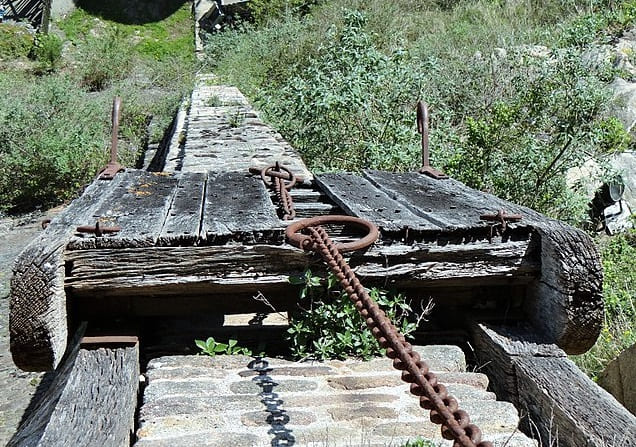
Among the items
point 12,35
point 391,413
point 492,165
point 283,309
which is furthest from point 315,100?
point 12,35

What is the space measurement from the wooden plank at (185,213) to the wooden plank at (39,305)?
12.7 inches

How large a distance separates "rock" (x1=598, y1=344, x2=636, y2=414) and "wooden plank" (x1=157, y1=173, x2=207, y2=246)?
2175mm

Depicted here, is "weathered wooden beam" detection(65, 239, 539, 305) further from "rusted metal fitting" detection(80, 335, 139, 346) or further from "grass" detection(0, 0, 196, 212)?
"grass" detection(0, 0, 196, 212)

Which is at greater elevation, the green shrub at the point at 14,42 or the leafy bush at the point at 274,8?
the leafy bush at the point at 274,8

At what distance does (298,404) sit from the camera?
2.04 meters

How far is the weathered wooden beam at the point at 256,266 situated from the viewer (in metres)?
2.14

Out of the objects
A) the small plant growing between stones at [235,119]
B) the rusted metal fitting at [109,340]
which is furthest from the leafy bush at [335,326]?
the small plant growing between stones at [235,119]

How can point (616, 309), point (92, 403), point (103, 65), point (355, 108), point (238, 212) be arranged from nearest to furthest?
1. point (92, 403)
2. point (238, 212)
3. point (616, 309)
4. point (355, 108)
5. point (103, 65)

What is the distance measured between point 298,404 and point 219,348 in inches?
20.2

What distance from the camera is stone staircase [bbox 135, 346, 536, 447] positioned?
1869mm

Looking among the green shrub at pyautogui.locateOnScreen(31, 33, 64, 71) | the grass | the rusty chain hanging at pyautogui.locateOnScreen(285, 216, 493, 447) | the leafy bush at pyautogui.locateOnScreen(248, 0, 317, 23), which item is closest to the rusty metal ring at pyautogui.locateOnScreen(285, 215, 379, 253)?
the rusty chain hanging at pyautogui.locateOnScreen(285, 216, 493, 447)

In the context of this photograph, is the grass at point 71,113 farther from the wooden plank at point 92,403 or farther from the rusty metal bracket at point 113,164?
the wooden plank at point 92,403

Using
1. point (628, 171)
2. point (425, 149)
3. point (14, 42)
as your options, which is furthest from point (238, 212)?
point (14, 42)

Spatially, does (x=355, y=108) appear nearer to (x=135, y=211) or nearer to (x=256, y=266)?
(x=135, y=211)
